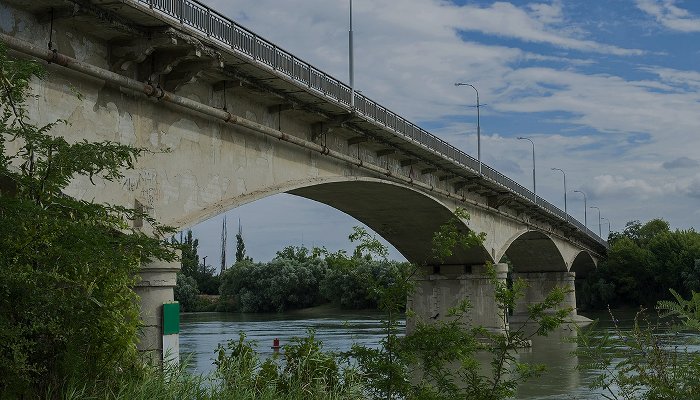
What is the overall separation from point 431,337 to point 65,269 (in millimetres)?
4821

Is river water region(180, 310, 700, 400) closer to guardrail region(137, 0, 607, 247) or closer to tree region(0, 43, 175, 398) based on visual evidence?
tree region(0, 43, 175, 398)

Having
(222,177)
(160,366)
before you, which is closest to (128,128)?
(222,177)

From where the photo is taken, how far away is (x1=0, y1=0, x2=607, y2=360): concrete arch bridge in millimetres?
13891

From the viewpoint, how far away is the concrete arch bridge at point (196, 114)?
547 inches

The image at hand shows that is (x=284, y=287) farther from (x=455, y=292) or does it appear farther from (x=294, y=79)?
(x=294, y=79)

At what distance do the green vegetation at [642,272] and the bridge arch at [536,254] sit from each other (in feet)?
54.3

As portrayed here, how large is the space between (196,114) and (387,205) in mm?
17560

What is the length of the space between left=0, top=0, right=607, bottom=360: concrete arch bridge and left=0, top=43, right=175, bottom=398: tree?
2.74 metres

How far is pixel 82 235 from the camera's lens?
8.48 meters

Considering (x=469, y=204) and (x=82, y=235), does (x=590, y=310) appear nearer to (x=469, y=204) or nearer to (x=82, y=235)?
(x=469, y=204)

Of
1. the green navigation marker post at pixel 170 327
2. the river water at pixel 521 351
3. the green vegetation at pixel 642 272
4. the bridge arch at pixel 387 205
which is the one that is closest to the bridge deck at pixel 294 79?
the bridge arch at pixel 387 205

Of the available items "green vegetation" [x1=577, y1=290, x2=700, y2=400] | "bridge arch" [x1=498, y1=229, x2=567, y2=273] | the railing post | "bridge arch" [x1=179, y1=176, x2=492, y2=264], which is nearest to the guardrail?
the railing post

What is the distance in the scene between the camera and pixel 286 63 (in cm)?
1997

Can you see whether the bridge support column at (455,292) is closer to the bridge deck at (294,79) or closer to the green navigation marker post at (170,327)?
the bridge deck at (294,79)
